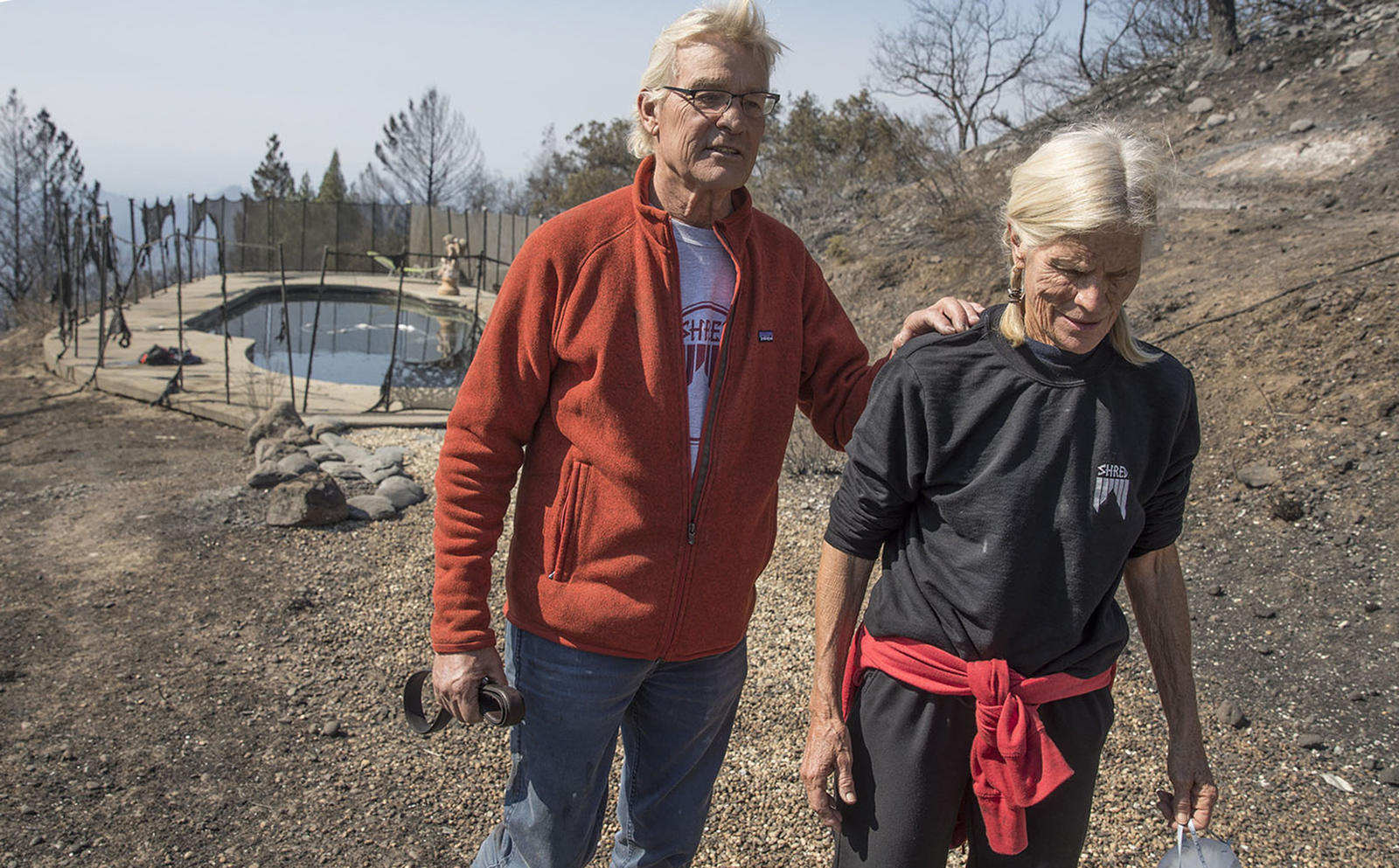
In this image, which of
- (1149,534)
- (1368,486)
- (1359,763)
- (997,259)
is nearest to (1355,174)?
(997,259)

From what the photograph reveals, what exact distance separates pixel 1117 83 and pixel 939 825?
11.8m

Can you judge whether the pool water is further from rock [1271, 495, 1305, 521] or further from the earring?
the earring

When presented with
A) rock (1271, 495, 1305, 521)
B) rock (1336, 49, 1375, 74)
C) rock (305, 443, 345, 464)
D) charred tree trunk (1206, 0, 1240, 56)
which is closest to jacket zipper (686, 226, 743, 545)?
rock (1271, 495, 1305, 521)

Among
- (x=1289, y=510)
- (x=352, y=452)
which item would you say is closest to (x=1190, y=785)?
(x=1289, y=510)

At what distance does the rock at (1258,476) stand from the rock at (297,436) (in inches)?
217

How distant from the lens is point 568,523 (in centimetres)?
187

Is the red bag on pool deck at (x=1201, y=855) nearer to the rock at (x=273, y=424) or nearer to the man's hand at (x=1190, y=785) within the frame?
the man's hand at (x=1190, y=785)

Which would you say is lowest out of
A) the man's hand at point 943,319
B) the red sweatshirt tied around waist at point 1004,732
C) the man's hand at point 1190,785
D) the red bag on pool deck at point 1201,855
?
the red bag on pool deck at point 1201,855

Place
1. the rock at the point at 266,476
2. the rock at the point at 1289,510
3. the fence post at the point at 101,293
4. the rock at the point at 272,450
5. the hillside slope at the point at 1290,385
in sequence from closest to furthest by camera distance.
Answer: the hillside slope at the point at 1290,385
the rock at the point at 1289,510
the rock at the point at 266,476
the rock at the point at 272,450
the fence post at the point at 101,293

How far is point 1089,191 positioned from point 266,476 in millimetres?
5435

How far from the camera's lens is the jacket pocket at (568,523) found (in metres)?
1.86

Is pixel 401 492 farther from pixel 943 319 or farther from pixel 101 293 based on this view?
pixel 101 293

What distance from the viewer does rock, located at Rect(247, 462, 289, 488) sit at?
5938 mm

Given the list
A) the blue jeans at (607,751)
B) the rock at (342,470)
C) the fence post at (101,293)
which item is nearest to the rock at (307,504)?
the rock at (342,470)
